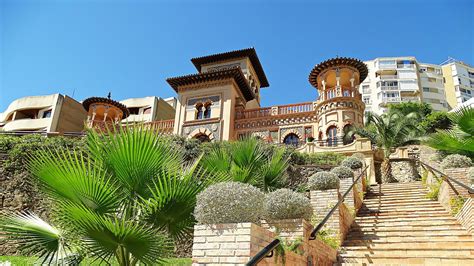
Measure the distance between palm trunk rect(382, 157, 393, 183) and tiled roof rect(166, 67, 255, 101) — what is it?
1308 centimetres

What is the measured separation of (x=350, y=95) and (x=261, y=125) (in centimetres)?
658

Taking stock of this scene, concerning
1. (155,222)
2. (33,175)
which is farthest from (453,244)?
(33,175)

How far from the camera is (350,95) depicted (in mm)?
23922

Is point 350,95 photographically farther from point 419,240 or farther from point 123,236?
point 123,236

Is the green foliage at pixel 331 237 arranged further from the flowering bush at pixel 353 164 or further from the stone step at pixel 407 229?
the flowering bush at pixel 353 164

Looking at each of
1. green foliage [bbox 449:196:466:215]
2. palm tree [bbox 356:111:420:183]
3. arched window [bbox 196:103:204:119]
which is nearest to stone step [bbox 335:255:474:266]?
green foliage [bbox 449:196:466:215]

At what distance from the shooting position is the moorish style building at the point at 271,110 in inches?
923

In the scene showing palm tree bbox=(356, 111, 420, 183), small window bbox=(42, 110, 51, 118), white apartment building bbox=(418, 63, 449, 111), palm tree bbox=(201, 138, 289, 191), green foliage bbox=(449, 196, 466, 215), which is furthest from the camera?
white apartment building bbox=(418, 63, 449, 111)

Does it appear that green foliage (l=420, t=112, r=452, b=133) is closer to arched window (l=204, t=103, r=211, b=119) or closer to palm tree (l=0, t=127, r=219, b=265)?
arched window (l=204, t=103, r=211, b=119)

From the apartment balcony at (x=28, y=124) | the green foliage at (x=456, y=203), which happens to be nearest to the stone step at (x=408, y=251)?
the green foliage at (x=456, y=203)

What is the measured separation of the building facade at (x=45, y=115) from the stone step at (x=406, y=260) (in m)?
37.1

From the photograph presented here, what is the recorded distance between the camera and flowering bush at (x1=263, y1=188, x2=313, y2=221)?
226 inches

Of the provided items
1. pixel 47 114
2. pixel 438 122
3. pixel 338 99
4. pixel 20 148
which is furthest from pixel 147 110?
pixel 438 122

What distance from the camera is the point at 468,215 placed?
7660mm
